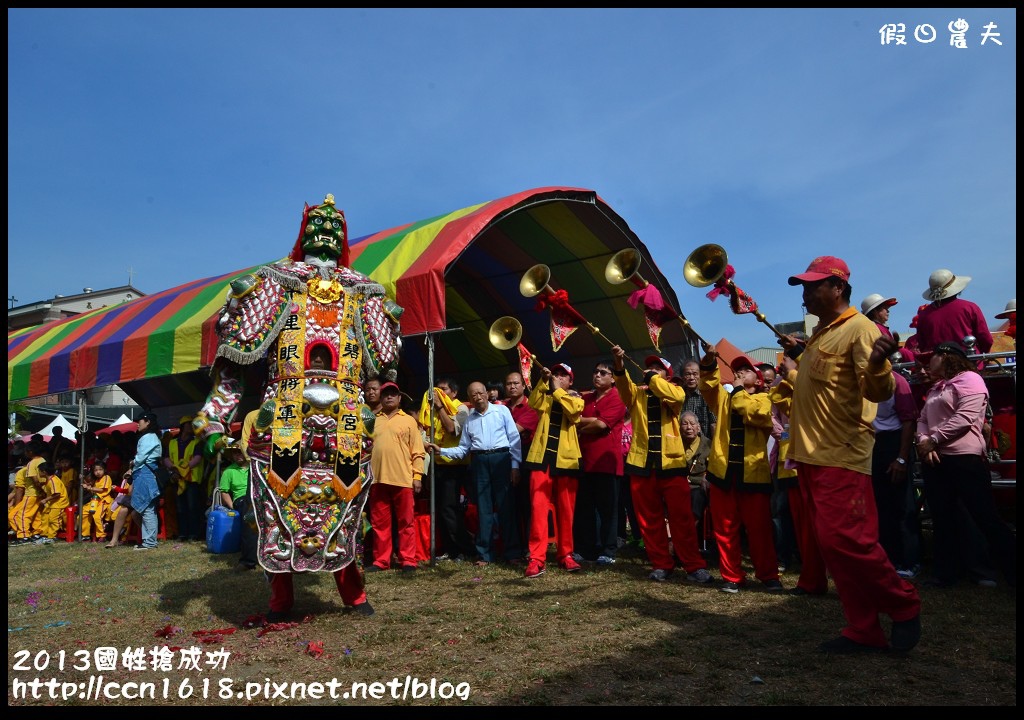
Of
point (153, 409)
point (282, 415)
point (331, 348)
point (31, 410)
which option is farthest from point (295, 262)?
point (31, 410)

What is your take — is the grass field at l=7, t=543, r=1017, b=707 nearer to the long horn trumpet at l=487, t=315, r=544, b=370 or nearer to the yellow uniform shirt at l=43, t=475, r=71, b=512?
the long horn trumpet at l=487, t=315, r=544, b=370

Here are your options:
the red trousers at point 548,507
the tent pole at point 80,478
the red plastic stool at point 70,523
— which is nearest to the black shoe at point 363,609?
the red trousers at point 548,507

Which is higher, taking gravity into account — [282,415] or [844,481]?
[282,415]

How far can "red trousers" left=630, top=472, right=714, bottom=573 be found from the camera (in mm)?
6105

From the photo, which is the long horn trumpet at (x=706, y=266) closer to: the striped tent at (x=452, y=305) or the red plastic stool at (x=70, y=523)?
the striped tent at (x=452, y=305)

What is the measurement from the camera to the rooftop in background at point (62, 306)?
1198 inches

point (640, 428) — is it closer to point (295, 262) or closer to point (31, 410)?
point (295, 262)

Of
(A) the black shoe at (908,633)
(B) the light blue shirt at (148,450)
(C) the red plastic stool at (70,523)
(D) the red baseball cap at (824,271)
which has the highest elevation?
(D) the red baseball cap at (824,271)

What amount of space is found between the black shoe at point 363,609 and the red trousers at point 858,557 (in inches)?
115

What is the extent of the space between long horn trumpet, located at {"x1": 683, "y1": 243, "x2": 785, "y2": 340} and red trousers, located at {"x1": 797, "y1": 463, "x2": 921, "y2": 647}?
1.32 meters

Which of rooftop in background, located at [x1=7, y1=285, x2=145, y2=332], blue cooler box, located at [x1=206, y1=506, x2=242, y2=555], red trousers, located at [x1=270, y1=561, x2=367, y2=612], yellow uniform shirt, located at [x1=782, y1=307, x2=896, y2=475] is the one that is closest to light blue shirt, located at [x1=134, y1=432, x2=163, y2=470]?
blue cooler box, located at [x1=206, y1=506, x2=242, y2=555]

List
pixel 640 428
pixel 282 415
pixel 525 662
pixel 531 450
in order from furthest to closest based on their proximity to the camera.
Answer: pixel 531 450
pixel 640 428
pixel 282 415
pixel 525 662
